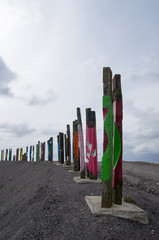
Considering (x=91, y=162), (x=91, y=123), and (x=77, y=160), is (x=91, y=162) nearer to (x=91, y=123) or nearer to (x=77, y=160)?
(x=91, y=123)

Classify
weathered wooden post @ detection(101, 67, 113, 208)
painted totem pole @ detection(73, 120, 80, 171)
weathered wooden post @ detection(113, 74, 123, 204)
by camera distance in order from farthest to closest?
painted totem pole @ detection(73, 120, 80, 171) → weathered wooden post @ detection(113, 74, 123, 204) → weathered wooden post @ detection(101, 67, 113, 208)

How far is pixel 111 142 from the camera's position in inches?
181

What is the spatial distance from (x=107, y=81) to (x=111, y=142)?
1370 millimetres

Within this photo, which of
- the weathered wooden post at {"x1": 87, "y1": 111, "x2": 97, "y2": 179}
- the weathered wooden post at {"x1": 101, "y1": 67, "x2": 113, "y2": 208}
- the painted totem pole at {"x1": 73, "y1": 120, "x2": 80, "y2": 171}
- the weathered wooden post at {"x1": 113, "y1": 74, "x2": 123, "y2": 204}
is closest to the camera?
the weathered wooden post at {"x1": 101, "y1": 67, "x2": 113, "y2": 208}

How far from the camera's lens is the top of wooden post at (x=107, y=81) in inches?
190

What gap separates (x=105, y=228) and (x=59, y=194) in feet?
8.32

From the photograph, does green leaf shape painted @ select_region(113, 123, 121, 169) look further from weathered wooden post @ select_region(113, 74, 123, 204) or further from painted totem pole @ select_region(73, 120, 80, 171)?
painted totem pole @ select_region(73, 120, 80, 171)

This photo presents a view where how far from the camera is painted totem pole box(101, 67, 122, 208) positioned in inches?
179

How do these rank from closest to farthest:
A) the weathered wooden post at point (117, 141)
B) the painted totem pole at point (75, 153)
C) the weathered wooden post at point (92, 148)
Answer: the weathered wooden post at point (117, 141)
the weathered wooden post at point (92, 148)
the painted totem pole at point (75, 153)

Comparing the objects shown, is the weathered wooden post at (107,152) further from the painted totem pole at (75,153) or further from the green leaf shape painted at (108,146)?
the painted totem pole at (75,153)

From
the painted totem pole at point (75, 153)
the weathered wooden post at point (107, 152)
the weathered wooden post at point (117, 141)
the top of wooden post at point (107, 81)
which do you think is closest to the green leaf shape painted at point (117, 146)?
the weathered wooden post at point (117, 141)

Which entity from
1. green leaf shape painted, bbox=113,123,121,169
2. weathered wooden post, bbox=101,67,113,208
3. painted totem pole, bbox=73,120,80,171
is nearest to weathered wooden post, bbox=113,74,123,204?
green leaf shape painted, bbox=113,123,121,169

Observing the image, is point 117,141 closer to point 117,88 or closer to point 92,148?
point 117,88

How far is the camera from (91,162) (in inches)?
327
